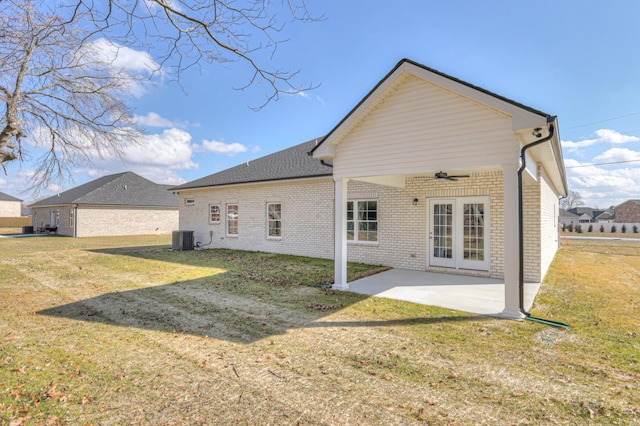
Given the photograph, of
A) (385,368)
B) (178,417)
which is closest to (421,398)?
(385,368)

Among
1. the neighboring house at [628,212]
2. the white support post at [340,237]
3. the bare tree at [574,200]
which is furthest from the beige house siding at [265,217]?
the bare tree at [574,200]

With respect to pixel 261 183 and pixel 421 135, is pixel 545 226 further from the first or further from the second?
pixel 261 183

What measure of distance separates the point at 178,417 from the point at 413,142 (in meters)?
6.08

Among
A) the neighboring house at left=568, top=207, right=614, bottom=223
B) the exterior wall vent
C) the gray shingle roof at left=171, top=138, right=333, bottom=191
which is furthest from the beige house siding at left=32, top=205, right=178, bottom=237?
the neighboring house at left=568, top=207, right=614, bottom=223

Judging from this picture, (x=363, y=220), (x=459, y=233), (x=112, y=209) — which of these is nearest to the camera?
(x=459, y=233)

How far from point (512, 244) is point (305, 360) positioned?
414 centimetres

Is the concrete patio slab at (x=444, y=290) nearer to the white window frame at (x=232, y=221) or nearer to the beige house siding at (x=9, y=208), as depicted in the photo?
the white window frame at (x=232, y=221)

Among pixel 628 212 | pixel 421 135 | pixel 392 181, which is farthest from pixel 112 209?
pixel 628 212

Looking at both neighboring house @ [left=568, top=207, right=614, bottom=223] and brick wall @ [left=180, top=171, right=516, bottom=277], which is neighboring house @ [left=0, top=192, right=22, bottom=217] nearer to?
brick wall @ [left=180, top=171, right=516, bottom=277]

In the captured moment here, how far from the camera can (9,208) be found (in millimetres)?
59094

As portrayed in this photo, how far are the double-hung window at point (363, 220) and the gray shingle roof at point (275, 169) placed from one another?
1.74 m

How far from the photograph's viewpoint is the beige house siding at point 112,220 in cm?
2747

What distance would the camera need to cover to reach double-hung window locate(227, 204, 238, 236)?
54.7 feet

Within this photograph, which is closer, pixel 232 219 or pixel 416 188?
pixel 416 188
